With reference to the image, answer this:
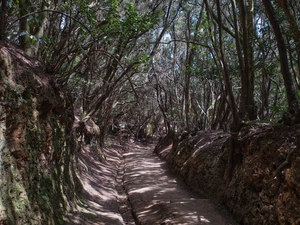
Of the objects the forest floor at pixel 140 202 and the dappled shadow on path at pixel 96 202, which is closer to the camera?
the dappled shadow on path at pixel 96 202

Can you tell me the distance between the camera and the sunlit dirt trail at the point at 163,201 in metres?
7.99

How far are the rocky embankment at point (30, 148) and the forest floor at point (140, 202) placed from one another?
102 centimetres

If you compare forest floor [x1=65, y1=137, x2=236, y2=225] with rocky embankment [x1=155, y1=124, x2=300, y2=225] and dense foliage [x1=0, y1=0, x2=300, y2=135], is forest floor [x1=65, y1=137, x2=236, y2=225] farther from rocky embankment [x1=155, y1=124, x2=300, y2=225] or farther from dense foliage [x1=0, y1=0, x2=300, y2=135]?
dense foliage [x1=0, y1=0, x2=300, y2=135]

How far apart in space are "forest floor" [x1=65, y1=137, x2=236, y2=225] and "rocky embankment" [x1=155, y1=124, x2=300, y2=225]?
0.63 metres

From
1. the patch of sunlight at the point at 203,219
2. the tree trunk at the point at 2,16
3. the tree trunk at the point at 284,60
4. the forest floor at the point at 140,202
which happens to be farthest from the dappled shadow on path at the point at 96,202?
the tree trunk at the point at 284,60

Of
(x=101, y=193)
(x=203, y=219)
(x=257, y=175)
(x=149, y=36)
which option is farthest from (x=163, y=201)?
(x=149, y=36)

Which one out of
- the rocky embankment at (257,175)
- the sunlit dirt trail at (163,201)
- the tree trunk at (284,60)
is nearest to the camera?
the rocky embankment at (257,175)

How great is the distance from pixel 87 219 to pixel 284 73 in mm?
6265

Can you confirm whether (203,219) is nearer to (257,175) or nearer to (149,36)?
(257,175)

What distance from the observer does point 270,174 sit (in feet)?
23.6

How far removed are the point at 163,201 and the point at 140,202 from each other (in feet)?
3.57

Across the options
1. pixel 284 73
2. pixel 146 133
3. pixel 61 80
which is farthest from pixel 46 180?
pixel 146 133

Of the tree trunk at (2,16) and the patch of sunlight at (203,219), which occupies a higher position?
the tree trunk at (2,16)

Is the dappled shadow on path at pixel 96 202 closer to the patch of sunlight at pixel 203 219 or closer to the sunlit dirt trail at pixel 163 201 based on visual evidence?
the sunlit dirt trail at pixel 163 201
